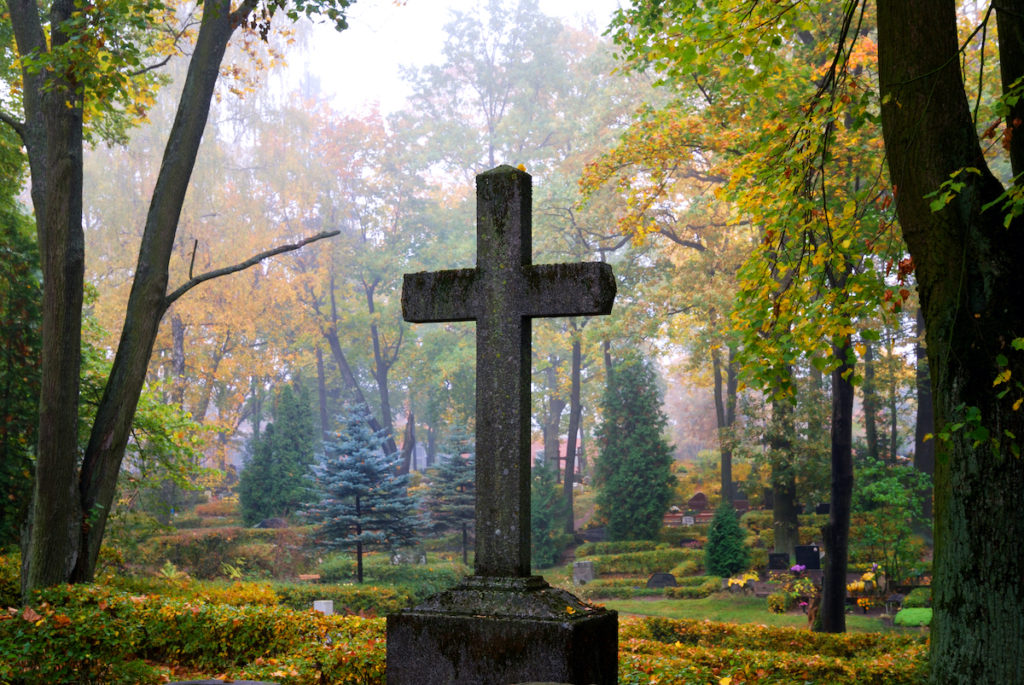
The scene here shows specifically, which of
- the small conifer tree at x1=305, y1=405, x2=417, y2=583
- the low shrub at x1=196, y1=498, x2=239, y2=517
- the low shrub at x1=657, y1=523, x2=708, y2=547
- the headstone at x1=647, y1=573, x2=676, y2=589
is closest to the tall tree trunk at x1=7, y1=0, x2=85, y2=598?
the small conifer tree at x1=305, y1=405, x2=417, y2=583

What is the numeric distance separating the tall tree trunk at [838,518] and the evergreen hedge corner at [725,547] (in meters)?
6.90

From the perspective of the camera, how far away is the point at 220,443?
37875mm

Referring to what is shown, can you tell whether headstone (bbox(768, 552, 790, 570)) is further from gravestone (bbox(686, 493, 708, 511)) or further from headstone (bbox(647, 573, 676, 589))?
gravestone (bbox(686, 493, 708, 511))

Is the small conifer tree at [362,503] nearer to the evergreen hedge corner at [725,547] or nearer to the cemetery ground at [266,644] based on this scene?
the cemetery ground at [266,644]

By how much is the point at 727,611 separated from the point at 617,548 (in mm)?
8803

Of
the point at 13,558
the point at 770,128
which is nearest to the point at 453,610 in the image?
the point at 770,128

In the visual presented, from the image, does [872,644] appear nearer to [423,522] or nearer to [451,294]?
[451,294]

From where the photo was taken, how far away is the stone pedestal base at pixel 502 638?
4.50 m

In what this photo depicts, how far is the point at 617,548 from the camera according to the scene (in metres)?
27.4

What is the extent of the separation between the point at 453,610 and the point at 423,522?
19312mm

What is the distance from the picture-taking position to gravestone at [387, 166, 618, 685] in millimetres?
4586

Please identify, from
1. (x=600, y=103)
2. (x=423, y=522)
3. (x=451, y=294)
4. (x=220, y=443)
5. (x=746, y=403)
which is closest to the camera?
(x=451, y=294)

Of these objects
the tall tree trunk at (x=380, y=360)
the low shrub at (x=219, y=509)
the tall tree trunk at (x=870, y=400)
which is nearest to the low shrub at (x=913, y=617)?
the tall tree trunk at (x=870, y=400)

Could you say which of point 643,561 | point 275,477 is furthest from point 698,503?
point 275,477
